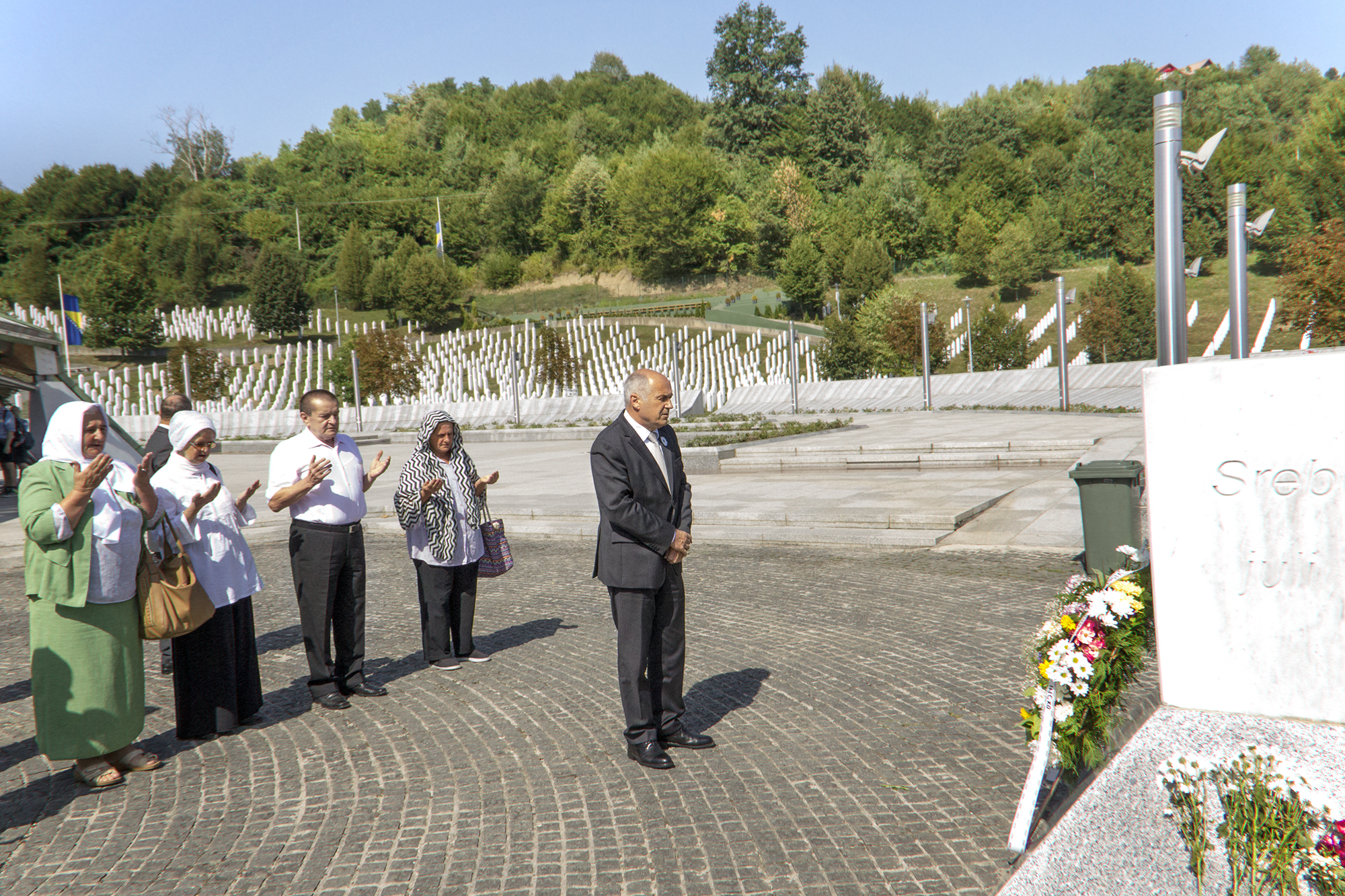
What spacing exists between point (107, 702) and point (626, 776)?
2.35m

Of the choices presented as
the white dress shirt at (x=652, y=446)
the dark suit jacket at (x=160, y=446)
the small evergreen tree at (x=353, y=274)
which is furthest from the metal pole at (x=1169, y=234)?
the small evergreen tree at (x=353, y=274)

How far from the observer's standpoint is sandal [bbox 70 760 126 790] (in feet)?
14.1

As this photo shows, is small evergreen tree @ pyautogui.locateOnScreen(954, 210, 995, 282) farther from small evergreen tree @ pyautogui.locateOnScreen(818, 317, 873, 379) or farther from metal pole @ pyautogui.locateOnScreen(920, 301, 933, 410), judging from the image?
metal pole @ pyautogui.locateOnScreen(920, 301, 933, 410)

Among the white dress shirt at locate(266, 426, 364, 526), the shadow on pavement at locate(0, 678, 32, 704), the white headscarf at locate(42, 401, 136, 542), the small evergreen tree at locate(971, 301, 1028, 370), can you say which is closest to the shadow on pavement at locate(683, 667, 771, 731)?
the white dress shirt at locate(266, 426, 364, 526)

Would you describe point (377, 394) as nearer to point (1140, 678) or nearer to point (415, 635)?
point (415, 635)

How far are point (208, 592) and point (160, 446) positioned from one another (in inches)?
127

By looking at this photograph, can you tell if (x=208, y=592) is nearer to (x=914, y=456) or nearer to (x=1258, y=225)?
(x=914, y=456)

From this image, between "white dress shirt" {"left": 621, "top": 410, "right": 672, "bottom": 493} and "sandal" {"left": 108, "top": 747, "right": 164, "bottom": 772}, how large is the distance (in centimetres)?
273

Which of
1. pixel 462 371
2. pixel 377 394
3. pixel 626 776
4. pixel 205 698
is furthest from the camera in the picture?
pixel 462 371

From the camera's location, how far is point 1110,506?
7.62m

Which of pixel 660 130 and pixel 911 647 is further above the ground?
pixel 660 130

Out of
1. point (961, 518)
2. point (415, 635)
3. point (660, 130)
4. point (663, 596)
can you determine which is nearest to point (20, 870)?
point (663, 596)

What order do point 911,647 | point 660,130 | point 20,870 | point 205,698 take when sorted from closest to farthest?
1. point 20,870
2. point 205,698
3. point 911,647
4. point 660,130

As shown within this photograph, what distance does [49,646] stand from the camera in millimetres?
4238
